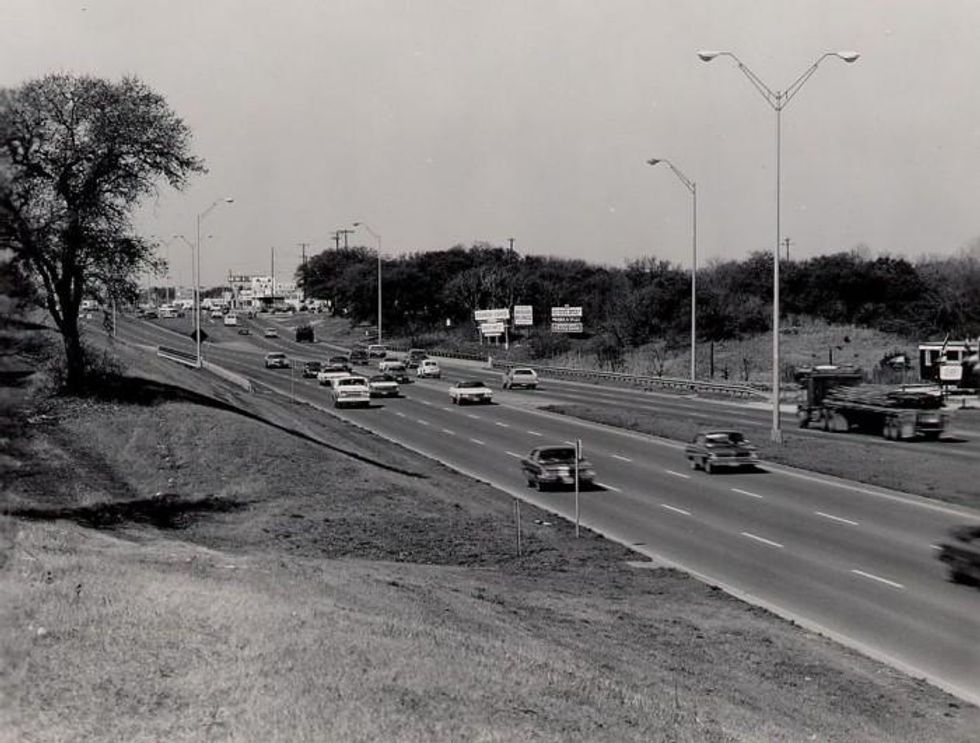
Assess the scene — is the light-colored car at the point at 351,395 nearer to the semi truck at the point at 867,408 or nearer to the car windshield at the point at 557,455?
Result: the semi truck at the point at 867,408

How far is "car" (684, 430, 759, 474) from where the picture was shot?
107 ft

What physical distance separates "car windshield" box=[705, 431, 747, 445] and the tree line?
54978 millimetres

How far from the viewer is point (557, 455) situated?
30516 millimetres

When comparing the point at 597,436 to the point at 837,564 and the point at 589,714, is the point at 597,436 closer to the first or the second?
the point at 837,564

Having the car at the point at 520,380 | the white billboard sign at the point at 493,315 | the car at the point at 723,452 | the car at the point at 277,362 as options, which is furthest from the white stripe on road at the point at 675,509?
the white billboard sign at the point at 493,315

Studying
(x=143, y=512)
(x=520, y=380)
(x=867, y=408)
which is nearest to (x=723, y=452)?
(x=867, y=408)

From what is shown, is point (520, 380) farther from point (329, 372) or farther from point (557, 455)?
point (557, 455)

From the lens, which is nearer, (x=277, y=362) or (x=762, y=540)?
(x=762, y=540)

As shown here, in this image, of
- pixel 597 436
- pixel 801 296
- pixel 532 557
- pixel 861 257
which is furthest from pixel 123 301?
pixel 861 257

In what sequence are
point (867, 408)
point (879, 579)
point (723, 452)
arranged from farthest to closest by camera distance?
point (867, 408)
point (723, 452)
point (879, 579)

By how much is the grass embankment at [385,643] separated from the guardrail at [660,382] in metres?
38.2

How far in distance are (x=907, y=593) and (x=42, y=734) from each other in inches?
550

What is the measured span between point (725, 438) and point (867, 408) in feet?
40.2

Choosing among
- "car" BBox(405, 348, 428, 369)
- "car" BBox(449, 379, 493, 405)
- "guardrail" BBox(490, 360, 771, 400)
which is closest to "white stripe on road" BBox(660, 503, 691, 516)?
"car" BBox(449, 379, 493, 405)
